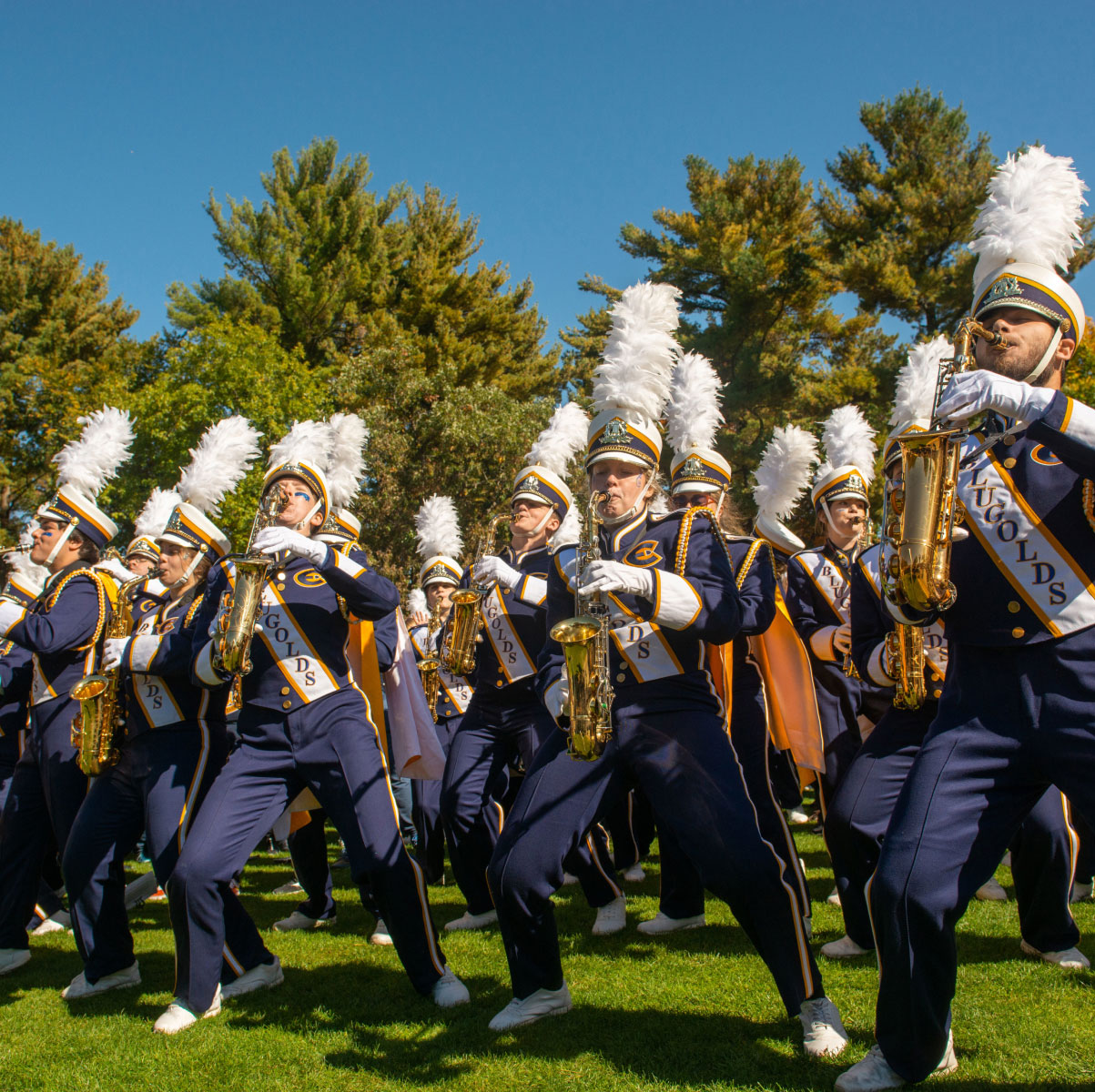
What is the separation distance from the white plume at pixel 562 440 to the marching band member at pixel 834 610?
2.14 metres

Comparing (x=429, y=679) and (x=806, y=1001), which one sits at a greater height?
(x=429, y=679)

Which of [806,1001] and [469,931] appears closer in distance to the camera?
[806,1001]

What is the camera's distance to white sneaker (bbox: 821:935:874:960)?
16.1 feet

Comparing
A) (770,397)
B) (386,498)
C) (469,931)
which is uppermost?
(770,397)

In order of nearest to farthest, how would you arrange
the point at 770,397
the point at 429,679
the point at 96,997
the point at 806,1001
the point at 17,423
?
the point at 806,1001 < the point at 96,997 < the point at 429,679 < the point at 770,397 < the point at 17,423

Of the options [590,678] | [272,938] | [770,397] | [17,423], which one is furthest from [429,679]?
[17,423]

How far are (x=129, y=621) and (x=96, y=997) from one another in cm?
203

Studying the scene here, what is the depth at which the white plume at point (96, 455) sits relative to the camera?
24.4ft

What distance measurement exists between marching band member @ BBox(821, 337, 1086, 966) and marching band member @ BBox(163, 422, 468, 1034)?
1928 mm

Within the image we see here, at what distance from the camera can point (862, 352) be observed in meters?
24.2

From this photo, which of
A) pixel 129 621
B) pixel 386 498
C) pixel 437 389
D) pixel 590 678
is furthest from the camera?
pixel 437 389

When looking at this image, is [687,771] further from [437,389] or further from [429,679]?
[437,389]

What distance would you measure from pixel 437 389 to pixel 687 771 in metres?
19.2

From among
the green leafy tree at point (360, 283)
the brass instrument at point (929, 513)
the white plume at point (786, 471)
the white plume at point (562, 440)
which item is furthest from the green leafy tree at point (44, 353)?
the brass instrument at point (929, 513)
